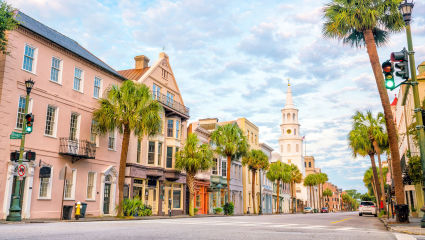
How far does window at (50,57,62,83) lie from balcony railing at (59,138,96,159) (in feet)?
13.5

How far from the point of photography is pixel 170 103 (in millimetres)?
38688

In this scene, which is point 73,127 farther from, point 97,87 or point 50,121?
point 97,87

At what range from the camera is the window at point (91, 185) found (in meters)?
28.6

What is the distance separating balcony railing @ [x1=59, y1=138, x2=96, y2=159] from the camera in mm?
25684

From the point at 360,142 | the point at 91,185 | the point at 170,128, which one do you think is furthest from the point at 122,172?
the point at 360,142

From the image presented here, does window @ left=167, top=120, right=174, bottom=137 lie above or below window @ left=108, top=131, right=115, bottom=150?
above

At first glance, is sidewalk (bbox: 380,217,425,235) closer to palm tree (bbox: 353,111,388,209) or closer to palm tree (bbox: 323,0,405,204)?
palm tree (bbox: 323,0,405,204)

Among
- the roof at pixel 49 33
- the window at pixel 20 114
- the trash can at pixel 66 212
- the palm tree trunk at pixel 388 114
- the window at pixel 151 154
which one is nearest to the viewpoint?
the palm tree trunk at pixel 388 114

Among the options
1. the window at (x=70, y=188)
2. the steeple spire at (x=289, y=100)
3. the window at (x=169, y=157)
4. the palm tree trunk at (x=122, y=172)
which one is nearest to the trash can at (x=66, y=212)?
the palm tree trunk at (x=122, y=172)

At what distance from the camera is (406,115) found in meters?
39.4

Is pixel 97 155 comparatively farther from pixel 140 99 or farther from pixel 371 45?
pixel 371 45

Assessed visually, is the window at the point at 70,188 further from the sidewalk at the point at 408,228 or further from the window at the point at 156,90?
the sidewalk at the point at 408,228

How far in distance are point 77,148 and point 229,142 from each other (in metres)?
19.8

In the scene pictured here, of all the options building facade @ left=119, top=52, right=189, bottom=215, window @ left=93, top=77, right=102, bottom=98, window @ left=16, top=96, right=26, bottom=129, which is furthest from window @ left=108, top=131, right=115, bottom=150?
window @ left=16, top=96, right=26, bottom=129
